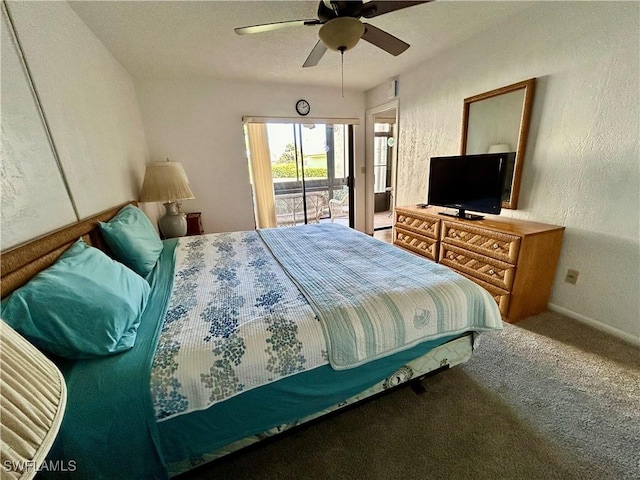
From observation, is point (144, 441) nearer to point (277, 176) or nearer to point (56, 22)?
point (56, 22)

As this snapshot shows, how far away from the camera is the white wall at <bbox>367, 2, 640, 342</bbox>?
1.72 m

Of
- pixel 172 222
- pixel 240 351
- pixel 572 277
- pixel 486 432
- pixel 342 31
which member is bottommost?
pixel 486 432

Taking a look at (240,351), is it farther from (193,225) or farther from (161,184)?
(193,225)

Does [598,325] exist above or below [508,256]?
below

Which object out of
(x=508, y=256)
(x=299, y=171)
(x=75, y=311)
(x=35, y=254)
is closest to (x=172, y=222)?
(x=35, y=254)

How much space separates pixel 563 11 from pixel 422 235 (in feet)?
6.71

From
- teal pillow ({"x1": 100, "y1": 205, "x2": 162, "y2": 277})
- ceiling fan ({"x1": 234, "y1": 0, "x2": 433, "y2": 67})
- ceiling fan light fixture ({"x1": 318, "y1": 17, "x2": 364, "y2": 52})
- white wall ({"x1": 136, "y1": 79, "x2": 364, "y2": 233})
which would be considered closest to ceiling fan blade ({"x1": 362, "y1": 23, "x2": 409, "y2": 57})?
ceiling fan ({"x1": 234, "y1": 0, "x2": 433, "y2": 67})

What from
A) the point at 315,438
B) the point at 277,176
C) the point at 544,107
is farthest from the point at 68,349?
the point at 277,176

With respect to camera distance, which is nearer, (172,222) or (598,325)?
(598,325)

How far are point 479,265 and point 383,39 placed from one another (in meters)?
1.98

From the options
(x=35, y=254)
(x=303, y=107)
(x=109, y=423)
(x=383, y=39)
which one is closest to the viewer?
(x=109, y=423)

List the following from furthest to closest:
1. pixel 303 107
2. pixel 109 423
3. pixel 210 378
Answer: pixel 303 107 → pixel 210 378 → pixel 109 423

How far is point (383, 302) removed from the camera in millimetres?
1236

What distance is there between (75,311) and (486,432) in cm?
185
